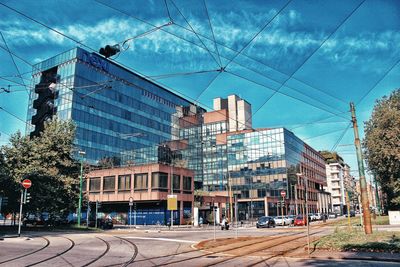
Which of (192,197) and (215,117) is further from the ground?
(215,117)

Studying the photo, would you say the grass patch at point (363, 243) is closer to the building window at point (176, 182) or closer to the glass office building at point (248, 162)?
the building window at point (176, 182)

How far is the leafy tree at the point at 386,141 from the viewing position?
3594cm

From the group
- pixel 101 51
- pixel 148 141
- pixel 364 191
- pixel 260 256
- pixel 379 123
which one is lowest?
pixel 260 256

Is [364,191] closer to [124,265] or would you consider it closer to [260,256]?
[260,256]

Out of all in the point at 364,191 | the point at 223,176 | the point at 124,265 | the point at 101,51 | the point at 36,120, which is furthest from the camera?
the point at 223,176

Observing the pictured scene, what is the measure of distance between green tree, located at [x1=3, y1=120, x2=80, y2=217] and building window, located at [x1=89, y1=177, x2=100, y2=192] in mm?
22990

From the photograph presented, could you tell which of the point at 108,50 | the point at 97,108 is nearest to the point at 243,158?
the point at 97,108

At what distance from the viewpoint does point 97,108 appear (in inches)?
3314

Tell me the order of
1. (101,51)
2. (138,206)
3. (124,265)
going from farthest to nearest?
(138,206), (124,265), (101,51)

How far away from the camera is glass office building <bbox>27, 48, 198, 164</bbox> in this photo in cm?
8031

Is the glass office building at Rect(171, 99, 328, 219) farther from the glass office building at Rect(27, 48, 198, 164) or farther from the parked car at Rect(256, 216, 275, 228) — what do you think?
the parked car at Rect(256, 216, 275, 228)

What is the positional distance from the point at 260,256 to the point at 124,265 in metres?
5.66

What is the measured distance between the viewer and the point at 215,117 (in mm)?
102875

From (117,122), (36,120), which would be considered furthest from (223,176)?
(36,120)
